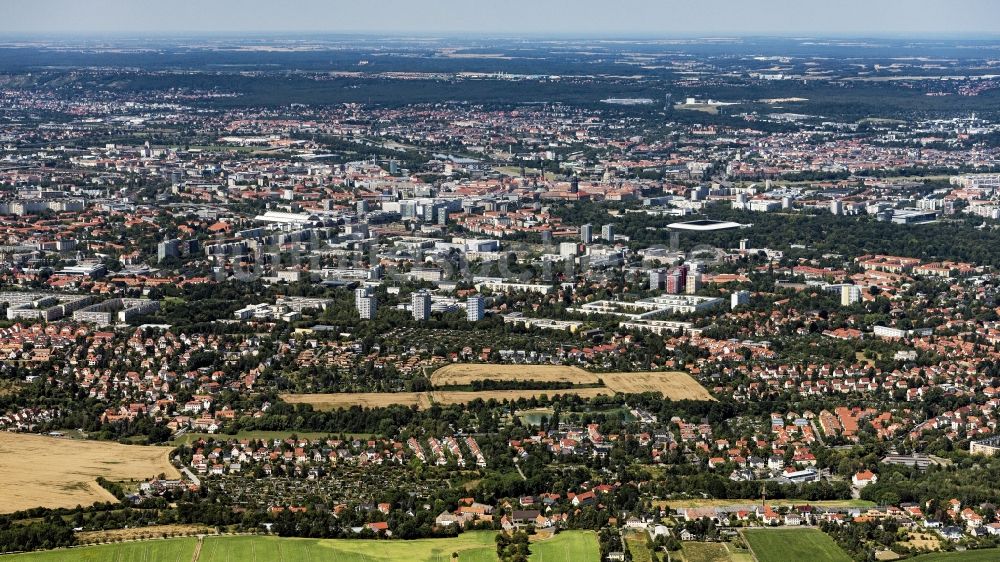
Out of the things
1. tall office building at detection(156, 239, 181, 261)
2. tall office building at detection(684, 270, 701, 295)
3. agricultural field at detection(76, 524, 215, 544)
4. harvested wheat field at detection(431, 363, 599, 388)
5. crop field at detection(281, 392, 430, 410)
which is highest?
agricultural field at detection(76, 524, 215, 544)

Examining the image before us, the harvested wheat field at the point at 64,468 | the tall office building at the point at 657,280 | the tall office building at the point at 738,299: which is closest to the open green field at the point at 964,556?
the harvested wheat field at the point at 64,468

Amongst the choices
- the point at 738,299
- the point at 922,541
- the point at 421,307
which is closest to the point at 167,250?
the point at 421,307

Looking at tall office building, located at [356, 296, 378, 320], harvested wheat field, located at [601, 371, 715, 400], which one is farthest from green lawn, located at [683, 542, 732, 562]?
tall office building, located at [356, 296, 378, 320]

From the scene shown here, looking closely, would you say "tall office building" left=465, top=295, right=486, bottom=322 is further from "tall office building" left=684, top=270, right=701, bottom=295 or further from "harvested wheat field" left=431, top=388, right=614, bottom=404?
"harvested wheat field" left=431, top=388, right=614, bottom=404

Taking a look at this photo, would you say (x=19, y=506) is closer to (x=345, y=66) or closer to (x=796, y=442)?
(x=796, y=442)

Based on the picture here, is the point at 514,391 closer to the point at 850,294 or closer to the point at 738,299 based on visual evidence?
the point at 738,299

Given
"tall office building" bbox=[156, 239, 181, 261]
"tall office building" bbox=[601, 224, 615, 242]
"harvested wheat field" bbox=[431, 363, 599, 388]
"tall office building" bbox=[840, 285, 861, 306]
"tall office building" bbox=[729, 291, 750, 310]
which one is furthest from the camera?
"tall office building" bbox=[601, 224, 615, 242]

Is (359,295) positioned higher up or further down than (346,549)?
further down
